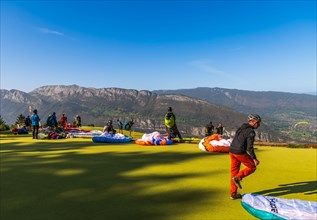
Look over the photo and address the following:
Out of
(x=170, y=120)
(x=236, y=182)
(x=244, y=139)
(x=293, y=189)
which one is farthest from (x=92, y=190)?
(x=170, y=120)

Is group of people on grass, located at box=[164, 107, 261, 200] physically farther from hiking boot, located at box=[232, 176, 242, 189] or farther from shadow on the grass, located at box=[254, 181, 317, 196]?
shadow on the grass, located at box=[254, 181, 317, 196]

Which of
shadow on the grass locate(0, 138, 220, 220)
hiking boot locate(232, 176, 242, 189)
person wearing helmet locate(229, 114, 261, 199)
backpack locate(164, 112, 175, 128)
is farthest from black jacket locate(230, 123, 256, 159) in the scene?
backpack locate(164, 112, 175, 128)

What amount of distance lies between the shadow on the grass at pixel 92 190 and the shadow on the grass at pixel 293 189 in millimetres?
1840

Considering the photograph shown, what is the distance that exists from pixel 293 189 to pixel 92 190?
670 cm

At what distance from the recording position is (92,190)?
833cm

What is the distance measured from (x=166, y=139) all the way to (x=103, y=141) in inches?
217

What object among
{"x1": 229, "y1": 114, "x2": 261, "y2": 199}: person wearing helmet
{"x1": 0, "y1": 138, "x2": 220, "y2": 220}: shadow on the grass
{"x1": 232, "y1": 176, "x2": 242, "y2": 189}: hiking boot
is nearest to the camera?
{"x1": 0, "y1": 138, "x2": 220, "y2": 220}: shadow on the grass

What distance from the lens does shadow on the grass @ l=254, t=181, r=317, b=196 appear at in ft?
27.0

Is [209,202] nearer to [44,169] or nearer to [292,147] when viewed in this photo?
[44,169]

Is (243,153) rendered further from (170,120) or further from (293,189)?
(170,120)

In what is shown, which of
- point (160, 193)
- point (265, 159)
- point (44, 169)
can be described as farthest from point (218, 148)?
point (44, 169)

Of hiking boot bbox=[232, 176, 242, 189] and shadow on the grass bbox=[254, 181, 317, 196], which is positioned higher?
hiking boot bbox=[232, 176, 242, 189]

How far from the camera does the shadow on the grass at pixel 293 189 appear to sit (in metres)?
8.22

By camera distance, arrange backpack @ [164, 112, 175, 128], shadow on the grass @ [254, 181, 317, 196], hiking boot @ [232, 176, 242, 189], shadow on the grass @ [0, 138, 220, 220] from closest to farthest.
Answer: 1. shadow on the grass @ [0, 138, 220, 220]
2. hiking boot @ [232, 176, 242, 189]
3. shadow on the grass @ [254, 181, 317, 196]
4. backpack @ [164, 112, 175, 128]
